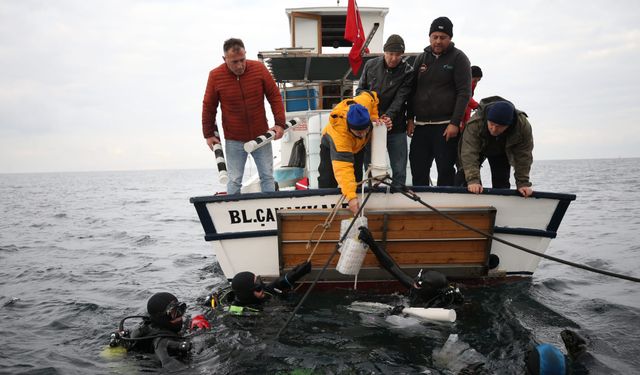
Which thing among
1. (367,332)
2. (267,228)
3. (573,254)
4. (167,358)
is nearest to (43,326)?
(167,358)

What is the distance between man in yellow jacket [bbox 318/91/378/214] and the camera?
5105mm

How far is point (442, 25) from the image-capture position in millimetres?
5863

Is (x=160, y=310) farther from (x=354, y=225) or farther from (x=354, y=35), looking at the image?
(x=354, y=35)

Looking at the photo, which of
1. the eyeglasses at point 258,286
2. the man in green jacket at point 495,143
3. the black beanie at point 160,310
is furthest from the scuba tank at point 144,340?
the man in green jacket at point 495,143

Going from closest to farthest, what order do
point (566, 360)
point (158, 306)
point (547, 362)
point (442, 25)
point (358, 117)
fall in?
point (547, 362) → point (566, 360) → point (158, 306) → point (358, 117) → point (442, 25)

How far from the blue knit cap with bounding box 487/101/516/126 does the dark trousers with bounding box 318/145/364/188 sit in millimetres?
1647

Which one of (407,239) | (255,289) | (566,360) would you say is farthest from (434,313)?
(255,289)

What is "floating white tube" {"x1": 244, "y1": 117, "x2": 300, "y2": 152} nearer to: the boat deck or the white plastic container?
the boat deck

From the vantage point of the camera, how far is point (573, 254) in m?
10.9

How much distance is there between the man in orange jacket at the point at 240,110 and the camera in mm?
6121

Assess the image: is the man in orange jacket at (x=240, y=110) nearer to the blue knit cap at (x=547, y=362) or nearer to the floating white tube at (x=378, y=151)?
the floating white tube at (x=378, y=151)

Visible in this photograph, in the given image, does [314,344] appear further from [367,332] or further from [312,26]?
[312,26]

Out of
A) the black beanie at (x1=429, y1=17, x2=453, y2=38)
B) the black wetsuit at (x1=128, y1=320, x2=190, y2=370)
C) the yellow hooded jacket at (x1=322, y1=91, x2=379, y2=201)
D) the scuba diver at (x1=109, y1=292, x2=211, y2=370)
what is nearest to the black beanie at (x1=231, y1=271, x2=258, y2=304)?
the scuba diver at (x1=109, y1=292, x2=211, y2=370)

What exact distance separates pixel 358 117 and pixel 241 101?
191cm
